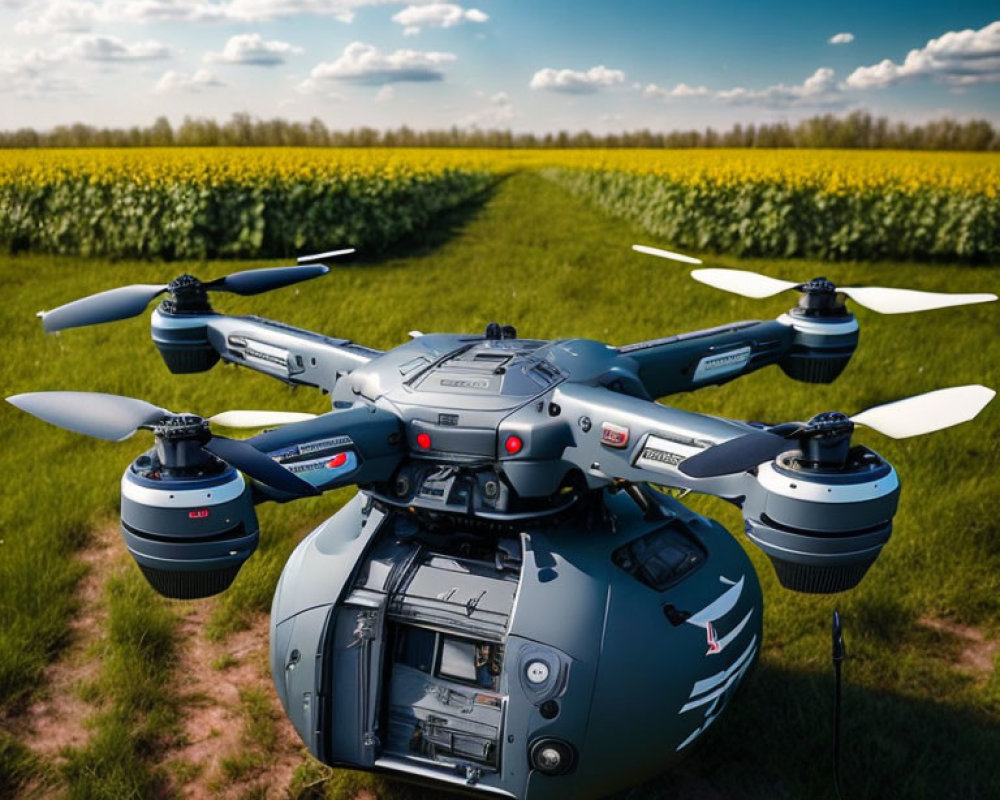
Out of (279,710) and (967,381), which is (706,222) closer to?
(967,381)

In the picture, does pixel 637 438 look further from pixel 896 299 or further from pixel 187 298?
pixel 187 298

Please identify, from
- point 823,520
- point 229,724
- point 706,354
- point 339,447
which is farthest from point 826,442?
point 229,724

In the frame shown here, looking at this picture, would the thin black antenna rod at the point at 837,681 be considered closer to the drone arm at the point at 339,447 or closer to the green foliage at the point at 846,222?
the drone arm at the point at 339,447

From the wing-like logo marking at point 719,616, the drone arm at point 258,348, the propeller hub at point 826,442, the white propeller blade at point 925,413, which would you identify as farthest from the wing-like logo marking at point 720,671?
the drone arm at point 258,348

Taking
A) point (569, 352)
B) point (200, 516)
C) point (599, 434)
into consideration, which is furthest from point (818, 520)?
point (200, 516)

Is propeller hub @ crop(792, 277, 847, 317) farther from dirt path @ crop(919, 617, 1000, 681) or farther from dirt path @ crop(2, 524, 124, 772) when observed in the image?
dirt path @ crop(2, 524, 124, 772)

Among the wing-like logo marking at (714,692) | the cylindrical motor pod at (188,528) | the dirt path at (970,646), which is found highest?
the cylindrical motor pod at (188,528)
